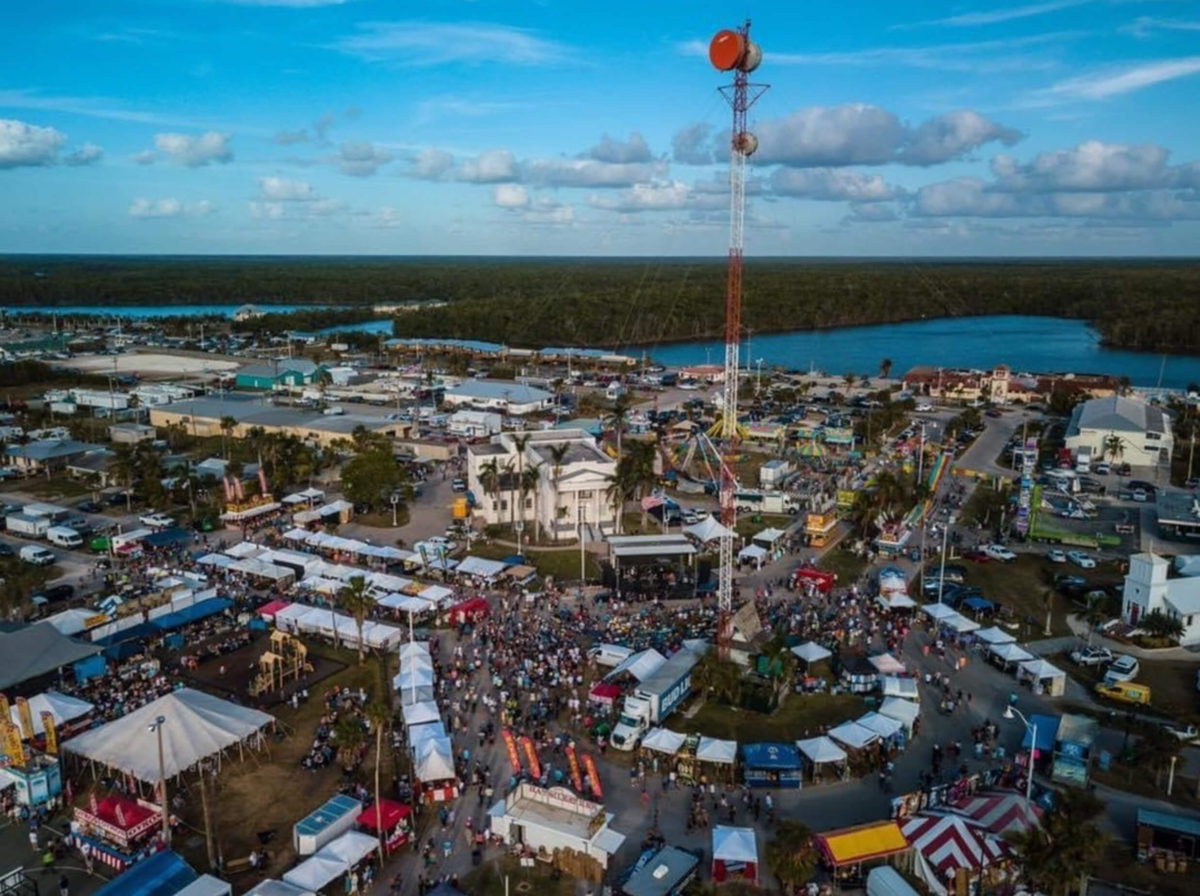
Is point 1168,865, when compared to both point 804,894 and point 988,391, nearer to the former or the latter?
point 804,894

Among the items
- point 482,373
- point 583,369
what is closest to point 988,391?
point 583,369

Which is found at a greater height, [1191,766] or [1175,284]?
[1175,284]

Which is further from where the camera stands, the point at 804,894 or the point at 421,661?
the point at 421,661

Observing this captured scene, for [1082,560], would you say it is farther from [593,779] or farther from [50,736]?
[50,736]

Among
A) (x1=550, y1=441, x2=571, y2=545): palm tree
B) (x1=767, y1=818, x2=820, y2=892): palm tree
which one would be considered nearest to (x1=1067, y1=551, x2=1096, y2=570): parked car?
(x1=550, y1=441, x2=571, y2=545): palm tree

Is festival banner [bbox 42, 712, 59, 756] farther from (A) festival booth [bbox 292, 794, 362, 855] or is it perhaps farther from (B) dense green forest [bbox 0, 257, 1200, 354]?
(B) dense green forest [bbox 0, 257, 1200, 354]

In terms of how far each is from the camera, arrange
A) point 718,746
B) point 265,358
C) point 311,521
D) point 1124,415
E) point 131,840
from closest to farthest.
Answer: point 131,840, point 718,746, point 311,521, point 1124,415, point 265,358
